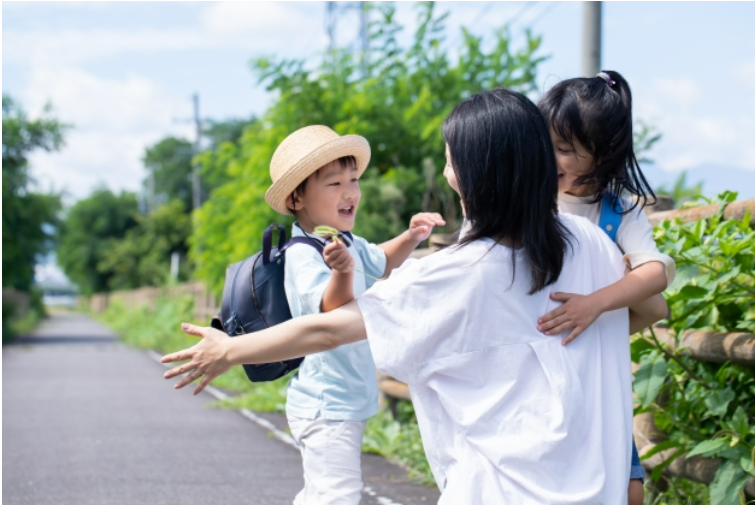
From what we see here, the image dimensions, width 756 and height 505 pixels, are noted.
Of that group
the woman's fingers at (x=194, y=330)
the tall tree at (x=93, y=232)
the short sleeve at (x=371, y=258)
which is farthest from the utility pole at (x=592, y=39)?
the tall tree at (x=93, y=232)

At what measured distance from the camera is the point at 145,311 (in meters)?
33.0

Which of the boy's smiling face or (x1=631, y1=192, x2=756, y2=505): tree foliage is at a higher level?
the boy's smiling face

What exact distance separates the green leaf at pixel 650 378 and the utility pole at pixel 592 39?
117 inches

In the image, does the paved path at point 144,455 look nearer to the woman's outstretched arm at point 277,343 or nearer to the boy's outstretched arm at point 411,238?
the boy's outstretched arm at point 411,238

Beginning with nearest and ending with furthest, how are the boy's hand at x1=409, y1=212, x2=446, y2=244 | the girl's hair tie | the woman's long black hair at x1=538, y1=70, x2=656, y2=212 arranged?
1. the woman's long black hair at x1=538, y1=70, x2=656, y2=212
2. the girl's hair tie
3. the boy's hand at x1=409, y1=212, x2=446, y2=244

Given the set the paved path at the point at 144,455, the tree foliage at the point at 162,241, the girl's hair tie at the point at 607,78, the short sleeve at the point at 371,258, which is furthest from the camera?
the tree foliage at the point at 162,241

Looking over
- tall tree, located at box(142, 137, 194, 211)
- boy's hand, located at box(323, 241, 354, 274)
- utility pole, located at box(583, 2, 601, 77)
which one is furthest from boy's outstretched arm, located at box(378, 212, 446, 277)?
tall tree, located at box(142, 137, 194, 211)

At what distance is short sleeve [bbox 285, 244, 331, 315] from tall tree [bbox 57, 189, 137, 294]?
73683mm

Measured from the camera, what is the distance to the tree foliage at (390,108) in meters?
9.66

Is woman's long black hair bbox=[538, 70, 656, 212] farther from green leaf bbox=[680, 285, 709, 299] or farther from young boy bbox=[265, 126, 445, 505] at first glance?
green leaf bbox=[680, 285, 709, 299]

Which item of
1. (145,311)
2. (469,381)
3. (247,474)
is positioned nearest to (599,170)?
(469,381)

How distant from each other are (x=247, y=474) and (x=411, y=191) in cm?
496

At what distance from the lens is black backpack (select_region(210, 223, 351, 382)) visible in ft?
9.29

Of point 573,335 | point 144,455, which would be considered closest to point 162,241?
point 144,455
